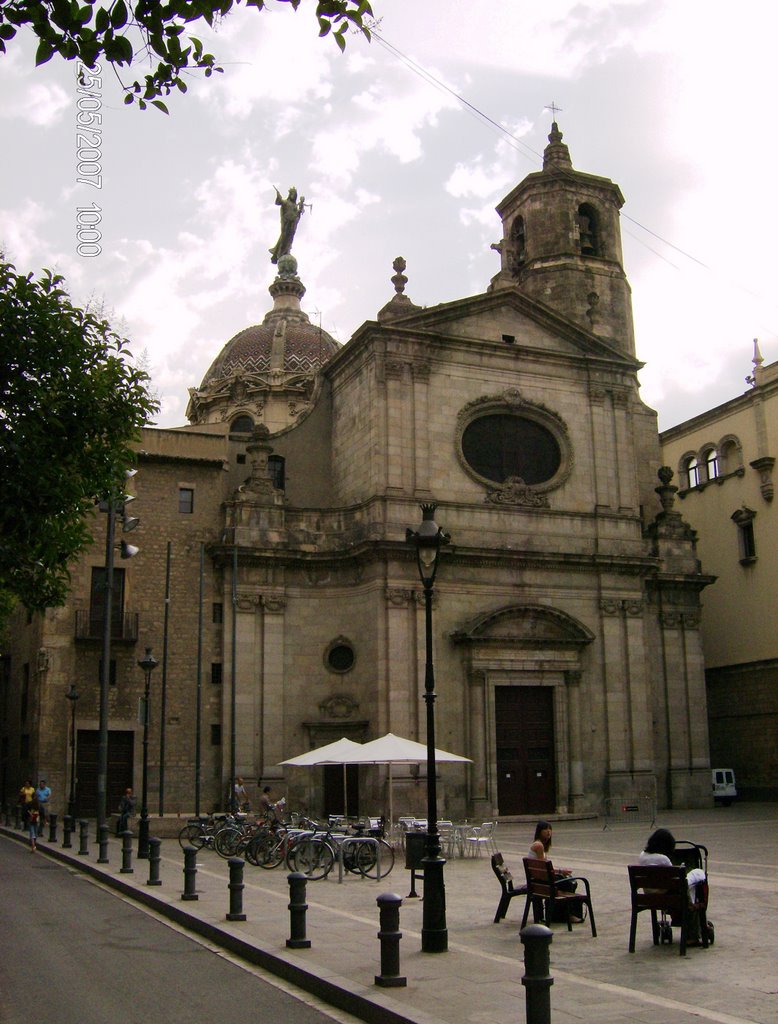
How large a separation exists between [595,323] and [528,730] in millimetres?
15735

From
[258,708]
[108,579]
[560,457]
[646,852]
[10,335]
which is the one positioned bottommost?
[646,852]

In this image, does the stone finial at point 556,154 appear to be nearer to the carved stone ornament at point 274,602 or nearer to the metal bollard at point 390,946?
the carved stone ornament at point 274,602

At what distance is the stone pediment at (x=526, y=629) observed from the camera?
35.4m

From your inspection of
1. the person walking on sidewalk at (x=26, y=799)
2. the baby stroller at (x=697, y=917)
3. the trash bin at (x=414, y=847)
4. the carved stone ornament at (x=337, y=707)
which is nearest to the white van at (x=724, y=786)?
the carved stone ornament at (x=337, y=707)

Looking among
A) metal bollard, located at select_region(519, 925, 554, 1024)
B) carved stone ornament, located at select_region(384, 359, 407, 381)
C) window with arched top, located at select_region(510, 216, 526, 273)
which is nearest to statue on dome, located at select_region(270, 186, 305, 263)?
window with arched top, located at select_region(510, 216, 526, 273)

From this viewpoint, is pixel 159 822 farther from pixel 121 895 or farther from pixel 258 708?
pixel 121 895

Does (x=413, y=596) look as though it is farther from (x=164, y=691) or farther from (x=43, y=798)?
(x=43, y=798)

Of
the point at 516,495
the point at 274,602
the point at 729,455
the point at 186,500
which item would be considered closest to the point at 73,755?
the point at 274,602

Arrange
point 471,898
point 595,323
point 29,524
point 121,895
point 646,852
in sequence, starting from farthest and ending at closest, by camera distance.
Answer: point 595,323 → point 121,895 → point 471,898 → point 29,524 → point 646,852

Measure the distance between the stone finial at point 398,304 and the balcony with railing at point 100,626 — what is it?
508 inches

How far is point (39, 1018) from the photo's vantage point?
9.53 m

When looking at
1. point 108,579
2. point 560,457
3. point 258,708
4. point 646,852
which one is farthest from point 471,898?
point 560,457

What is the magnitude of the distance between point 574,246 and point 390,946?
128 ft

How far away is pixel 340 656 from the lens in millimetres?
36219
